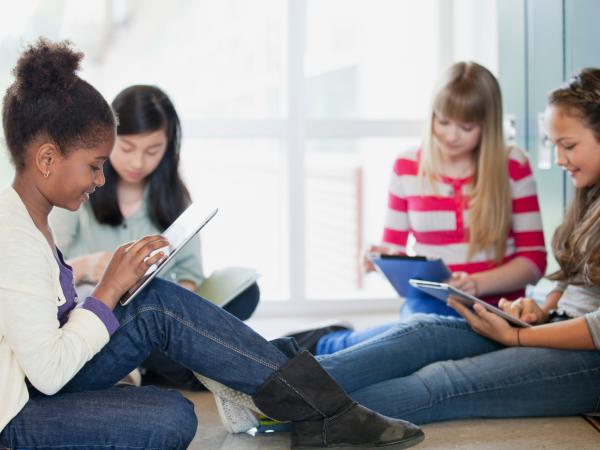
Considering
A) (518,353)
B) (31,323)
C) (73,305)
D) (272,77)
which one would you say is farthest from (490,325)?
(272,77)

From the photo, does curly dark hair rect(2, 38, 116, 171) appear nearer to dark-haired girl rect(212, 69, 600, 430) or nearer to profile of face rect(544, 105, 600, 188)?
dark-haired girl rect(212, 69, 600, 430)

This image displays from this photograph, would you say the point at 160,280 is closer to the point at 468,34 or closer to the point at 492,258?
the point at 492,258

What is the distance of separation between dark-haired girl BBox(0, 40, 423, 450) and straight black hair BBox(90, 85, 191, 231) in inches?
28.3

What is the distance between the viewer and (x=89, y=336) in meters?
1.39

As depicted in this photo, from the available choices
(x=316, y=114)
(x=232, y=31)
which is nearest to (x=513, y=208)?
(x=316, y=114)

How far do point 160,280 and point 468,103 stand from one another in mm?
1093

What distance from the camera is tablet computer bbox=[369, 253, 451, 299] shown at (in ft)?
6.79

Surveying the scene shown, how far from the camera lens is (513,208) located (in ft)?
7.76

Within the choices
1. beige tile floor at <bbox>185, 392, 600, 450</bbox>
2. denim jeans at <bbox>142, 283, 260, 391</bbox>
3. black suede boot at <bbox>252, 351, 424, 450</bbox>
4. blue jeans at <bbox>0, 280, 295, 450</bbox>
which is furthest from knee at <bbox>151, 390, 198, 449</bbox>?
denim jeans at <bbox>142, 283, 260, 391</bbox>

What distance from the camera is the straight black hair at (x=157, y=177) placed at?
218 centimetres

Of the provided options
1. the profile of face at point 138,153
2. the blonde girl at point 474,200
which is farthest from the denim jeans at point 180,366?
the profile of face at point 138,153

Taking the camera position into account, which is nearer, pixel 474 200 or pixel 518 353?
pixel 518 353

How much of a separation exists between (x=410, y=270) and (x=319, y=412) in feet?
2.15

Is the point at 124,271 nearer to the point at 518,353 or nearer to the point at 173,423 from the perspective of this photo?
the point at 173,423
